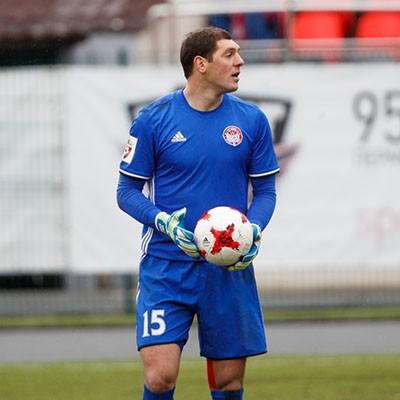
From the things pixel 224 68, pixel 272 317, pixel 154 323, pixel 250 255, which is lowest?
Result: pixel 272 317

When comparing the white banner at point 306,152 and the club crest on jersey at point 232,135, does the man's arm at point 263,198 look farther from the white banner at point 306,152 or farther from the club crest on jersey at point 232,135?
the white banner at point 306,152

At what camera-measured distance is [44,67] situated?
645 inches

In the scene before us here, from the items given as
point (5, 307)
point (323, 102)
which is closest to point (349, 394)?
point (323, 102)

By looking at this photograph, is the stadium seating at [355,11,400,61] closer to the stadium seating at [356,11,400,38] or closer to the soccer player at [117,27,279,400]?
the stadium seating at [356,11,400,38]

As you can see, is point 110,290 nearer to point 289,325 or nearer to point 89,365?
point 289,325

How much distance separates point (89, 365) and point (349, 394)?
2.87 metres

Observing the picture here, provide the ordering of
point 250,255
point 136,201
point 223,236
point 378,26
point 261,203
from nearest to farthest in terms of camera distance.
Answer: point 223,236 < point 250,255 < point 136,201 < point 261,203 < point 378,26

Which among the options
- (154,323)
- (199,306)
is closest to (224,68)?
(199,306)

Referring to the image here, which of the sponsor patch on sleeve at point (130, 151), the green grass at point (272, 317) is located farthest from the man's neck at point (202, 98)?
the green grass at point (272, 317)

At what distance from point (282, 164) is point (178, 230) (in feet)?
28.2

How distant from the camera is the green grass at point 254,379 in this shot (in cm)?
1096

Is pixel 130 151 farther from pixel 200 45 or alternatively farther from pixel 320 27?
pixel 320 27

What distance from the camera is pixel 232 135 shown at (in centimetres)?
808

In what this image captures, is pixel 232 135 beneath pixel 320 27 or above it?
above
